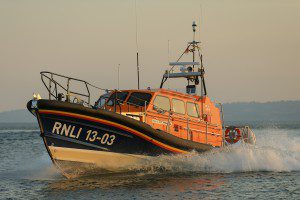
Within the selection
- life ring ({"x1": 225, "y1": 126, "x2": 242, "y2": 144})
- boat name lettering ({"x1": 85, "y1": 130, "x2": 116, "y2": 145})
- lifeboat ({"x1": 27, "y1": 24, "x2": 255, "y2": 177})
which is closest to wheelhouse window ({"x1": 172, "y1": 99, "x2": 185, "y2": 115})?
lifeboat ({"x1": 27, "y1": 24, "x2": 255, "y2": 177})

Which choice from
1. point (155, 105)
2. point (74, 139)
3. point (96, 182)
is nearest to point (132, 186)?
point (96, 182)

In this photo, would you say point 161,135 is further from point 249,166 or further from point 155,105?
point 249,166

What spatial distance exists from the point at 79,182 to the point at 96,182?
49 centimetres

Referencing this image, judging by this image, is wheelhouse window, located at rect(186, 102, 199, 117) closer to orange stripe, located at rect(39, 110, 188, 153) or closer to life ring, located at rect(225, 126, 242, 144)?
orange stripe, located at rect(39, 110, 188, 153)

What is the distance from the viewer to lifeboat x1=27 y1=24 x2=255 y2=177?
13.6 metres

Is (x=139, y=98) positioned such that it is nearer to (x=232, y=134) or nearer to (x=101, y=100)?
(x=101, y=100)

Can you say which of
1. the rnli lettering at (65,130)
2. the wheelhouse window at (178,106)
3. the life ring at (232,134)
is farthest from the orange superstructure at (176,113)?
the rnli lettering at (65,130)

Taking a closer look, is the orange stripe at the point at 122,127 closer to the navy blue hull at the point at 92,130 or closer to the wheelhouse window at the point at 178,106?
the navy blue hull at the point at 92,130

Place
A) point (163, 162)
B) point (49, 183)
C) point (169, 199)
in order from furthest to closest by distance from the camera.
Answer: point (163, 162) < point (49, 183) < point (169, 199)

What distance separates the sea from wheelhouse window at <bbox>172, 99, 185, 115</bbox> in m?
1.42

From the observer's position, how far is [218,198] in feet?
41.8

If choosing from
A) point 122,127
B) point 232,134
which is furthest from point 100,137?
point 232,134

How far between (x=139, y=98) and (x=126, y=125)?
1.84 m

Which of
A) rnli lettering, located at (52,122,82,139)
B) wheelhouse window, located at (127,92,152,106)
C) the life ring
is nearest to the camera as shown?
Answer: rnli lettering, located at (52,122,82,139)
